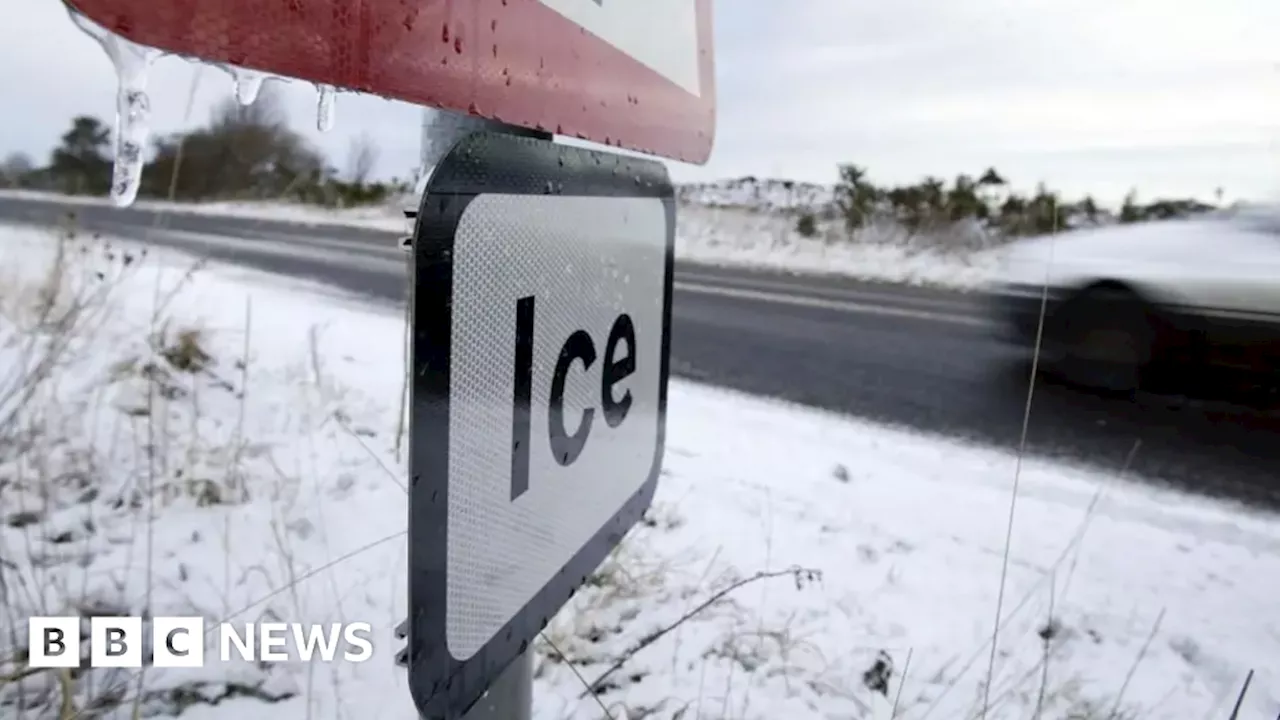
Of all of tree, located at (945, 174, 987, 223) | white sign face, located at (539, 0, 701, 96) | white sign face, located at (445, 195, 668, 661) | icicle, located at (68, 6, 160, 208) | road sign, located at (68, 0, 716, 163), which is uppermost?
tree, located at (945, 174, 987, 223)

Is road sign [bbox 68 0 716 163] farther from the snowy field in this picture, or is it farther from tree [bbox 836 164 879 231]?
tree [bbox 836 164 879 231]

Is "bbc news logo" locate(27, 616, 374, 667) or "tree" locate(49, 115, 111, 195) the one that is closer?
"bbc news logo" locate(27, 616, 374, 667)

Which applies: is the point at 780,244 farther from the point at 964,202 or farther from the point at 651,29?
the point at 651,29

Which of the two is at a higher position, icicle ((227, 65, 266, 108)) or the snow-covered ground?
icicle ((227, 65, 266, 108))

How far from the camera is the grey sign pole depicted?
0.67 metres

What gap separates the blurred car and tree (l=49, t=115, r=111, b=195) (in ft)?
15.6

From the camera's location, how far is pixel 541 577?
0.66 m

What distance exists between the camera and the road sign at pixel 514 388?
18.9 inches

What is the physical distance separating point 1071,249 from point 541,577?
5782mm

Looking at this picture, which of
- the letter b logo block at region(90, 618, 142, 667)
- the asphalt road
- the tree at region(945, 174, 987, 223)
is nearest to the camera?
the letter b logo block at region(90, 618, 142, 667)

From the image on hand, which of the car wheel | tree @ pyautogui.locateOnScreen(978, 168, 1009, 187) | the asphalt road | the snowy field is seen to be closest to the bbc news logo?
the asphalt road

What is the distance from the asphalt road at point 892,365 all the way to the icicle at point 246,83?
3.10 meters

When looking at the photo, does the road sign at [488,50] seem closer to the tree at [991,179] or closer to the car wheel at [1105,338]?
the car wheel at [1105,338]

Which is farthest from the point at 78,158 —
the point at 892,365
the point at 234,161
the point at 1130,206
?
the point at 1130,206
